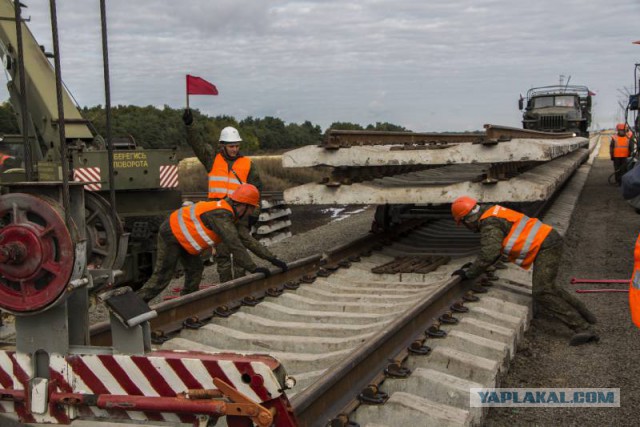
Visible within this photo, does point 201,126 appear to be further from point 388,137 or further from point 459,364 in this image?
point 459,364

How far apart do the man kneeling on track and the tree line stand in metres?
10.7

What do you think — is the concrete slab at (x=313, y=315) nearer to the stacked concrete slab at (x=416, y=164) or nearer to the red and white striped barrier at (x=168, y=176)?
the stacked concrete slab at (x=416, y=164)

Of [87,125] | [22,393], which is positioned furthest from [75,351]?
[87,125]

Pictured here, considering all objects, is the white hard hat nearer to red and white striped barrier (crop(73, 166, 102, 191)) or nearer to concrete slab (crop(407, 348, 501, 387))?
red and white striped barrier (crop(73, 166, 102, 191))

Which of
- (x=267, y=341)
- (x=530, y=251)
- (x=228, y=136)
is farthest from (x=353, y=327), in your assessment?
(x=228, y=136)

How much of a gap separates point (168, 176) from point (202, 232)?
340 cm

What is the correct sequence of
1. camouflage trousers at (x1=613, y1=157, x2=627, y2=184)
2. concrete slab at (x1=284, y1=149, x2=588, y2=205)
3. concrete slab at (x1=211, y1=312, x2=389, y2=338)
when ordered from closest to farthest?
concrete slab at (x1=211, y1=312, x2=389, y2=338)
concrete slab at (x1=284, y1=149, x2=588, y2=205)
camouflage trousers at (x1=613, y1=157, x2=627, y2=184)

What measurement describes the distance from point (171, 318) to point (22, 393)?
213 centimetres

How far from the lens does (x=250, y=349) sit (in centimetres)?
508

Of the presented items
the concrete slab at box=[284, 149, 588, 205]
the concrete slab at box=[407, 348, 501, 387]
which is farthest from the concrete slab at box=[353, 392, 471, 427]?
the concrete slab at box=[284, 149, 588, 205]

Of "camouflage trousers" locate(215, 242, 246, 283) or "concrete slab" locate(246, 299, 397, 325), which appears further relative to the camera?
"camouflage trousers" locate(215, 242, 246, 283)

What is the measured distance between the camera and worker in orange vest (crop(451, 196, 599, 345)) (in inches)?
237

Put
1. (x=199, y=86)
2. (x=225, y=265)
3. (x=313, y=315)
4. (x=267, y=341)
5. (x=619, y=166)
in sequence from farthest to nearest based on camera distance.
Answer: (x=619, y=166) → (x=199, y=86) → (x=225, y=265) → (x=313, y=315) → (x=267, y=341)

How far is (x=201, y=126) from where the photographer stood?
21.1 m
